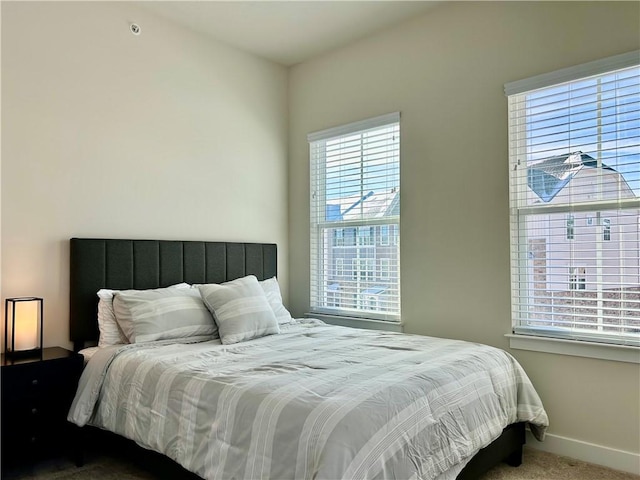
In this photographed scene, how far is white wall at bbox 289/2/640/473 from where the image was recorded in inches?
109

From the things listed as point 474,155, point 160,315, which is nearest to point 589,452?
point 474,155

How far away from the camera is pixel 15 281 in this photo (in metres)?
2.84

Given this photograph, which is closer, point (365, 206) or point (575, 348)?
point (575, 348)

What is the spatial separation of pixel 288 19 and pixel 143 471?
3.15 m

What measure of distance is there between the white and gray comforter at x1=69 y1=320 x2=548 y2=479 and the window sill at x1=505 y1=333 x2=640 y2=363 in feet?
1.16

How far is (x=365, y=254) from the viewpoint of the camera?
3936mm

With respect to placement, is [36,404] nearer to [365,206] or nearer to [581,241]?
[365,206]

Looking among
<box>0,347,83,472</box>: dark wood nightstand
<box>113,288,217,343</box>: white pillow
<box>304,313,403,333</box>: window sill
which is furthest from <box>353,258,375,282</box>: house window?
<box>0,347,83,472</box>: dark wood nightstand

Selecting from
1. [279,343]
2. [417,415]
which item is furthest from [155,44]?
[417,415]

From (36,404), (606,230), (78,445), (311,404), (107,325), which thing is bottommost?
(78,445)

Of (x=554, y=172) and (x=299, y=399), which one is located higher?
(x=554, y=172)

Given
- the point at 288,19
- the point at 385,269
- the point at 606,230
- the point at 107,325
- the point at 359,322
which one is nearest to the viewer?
the point at 606,230

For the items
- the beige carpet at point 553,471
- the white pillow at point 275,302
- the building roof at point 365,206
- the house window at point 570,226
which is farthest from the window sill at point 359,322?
the house window at point 570,226

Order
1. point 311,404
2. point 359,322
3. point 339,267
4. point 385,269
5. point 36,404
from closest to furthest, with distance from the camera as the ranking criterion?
point 311,404, point 36,404, point 385,269, point 359,322, point 339,267
